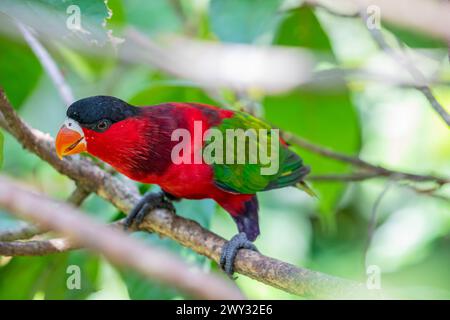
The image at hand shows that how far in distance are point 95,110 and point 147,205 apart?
0.37 meters

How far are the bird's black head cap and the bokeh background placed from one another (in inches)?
4.9

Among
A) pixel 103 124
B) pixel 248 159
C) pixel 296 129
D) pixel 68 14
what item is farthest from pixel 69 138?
pixel 296 129

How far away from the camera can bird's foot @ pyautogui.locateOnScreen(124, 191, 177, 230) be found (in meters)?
1.50

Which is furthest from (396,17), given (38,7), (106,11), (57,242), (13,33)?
(13,33)

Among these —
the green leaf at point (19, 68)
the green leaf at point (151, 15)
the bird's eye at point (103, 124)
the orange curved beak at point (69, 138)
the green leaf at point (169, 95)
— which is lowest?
the orange curved beak at point (69, 138)

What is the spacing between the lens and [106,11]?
1140mm

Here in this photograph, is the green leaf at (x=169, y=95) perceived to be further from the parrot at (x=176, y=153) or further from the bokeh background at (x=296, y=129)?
the parrot at (x=176, y=153)

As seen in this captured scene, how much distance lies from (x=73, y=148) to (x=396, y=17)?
0.68 m

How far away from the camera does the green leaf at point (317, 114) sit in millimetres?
1907

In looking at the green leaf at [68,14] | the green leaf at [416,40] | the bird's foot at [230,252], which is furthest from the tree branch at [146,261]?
the green leaf at [416,40]

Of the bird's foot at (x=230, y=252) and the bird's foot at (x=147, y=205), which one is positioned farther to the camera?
the bird's foot at (x=147, y=205)

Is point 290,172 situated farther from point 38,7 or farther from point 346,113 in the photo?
point 38,7
